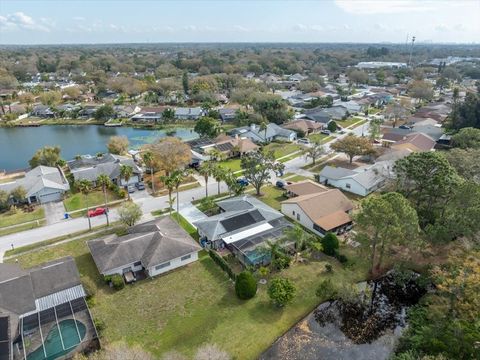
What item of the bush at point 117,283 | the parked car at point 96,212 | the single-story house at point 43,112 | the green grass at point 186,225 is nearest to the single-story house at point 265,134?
the green grass at point 186,225

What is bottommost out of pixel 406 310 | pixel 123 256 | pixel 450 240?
pixel 406 310

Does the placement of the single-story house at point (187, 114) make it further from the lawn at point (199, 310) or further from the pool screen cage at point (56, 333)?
the pool screen cage at point (56, 333)

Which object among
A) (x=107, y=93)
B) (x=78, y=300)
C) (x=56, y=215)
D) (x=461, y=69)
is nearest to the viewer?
(x=78, y=300)

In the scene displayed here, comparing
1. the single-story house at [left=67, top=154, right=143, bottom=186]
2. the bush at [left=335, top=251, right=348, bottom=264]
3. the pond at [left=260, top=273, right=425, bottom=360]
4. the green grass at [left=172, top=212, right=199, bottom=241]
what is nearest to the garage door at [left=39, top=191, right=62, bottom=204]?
the single-story house at [left=67, top=154, right=143, bottom=186]

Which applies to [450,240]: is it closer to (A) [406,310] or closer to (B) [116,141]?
(A) [406,310]

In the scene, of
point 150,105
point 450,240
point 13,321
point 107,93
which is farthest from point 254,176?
point 107,93
